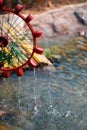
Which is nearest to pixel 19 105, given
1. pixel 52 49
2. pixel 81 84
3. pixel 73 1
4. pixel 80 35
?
pixel 81 84

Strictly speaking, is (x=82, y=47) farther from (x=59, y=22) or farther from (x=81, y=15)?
(x=81, y=15)

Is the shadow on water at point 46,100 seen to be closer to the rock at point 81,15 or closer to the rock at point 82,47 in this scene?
the rock at point 82,47

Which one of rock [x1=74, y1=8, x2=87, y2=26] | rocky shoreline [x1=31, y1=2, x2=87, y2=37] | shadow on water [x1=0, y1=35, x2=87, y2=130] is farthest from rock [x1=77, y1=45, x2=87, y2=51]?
rock [x1=74, y1=8, x2=87, y2=26]

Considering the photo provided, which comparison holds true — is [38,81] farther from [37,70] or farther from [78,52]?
[78,52]

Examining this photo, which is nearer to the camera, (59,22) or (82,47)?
(82,47)

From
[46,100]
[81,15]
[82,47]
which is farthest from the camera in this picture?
[81,15]

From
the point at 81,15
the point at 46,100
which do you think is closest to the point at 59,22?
the point at 81,15

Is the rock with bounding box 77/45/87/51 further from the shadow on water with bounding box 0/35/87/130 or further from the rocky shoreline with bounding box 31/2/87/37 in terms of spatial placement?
the rocky shoreline with bounding box 31/2/87/37

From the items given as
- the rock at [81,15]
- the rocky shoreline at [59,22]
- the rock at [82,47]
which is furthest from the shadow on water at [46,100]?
the rock at [81,15]
